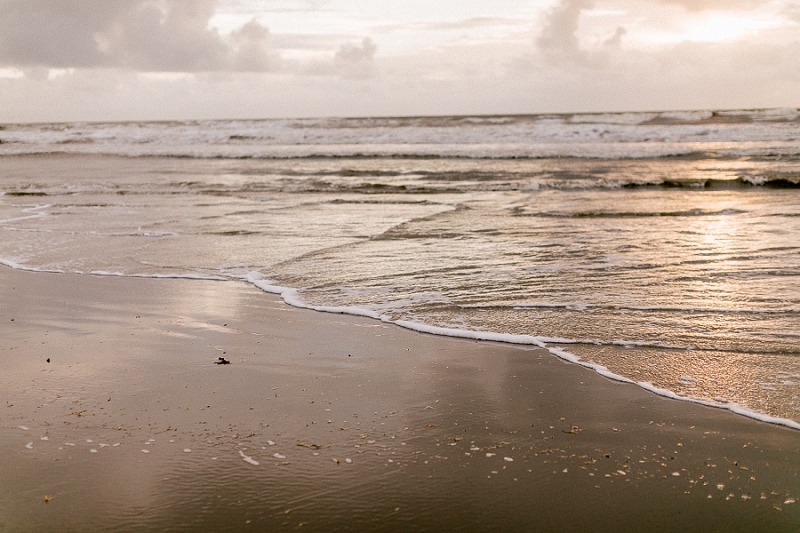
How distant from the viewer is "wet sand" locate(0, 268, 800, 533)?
260 centimetres

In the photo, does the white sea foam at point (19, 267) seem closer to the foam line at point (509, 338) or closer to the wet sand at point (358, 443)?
the foam line at point (509, 338)

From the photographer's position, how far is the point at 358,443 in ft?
10.5

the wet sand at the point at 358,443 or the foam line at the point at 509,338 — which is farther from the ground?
the foam line at the point at 509,338

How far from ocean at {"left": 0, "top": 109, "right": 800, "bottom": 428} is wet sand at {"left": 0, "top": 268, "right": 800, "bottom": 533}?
47 centimetres

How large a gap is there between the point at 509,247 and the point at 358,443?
537 centimetres

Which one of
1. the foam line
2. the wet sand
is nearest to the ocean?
the foam line

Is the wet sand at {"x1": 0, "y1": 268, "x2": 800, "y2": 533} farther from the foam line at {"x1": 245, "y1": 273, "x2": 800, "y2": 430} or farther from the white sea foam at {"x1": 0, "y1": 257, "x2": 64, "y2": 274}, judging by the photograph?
the white sea foam at {"x1": 0, "y1": 257, "x2": 64, "y2": 274}

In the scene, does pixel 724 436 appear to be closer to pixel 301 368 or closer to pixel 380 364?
pixel 380 364

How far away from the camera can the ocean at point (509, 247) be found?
4.64m

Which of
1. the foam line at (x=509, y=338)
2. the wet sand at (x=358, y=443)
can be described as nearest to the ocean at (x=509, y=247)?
the foam line at (x=509, y=338)

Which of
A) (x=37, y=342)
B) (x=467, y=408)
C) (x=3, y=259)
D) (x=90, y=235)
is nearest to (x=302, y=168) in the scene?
(x=90, y=235)

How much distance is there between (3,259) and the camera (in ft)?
26.4

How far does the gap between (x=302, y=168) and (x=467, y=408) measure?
19828 mm

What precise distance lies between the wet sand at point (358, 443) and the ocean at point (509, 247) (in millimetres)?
471
